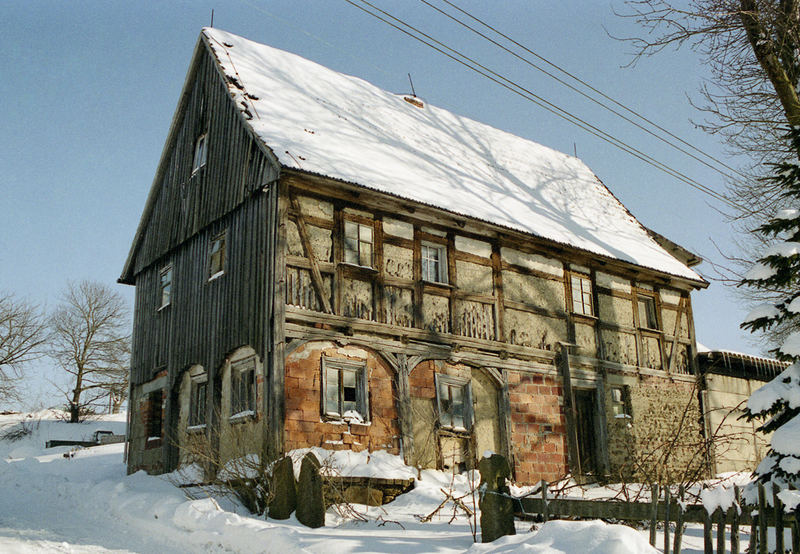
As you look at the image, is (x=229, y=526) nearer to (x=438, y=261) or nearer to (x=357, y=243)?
(x=357, y=243)

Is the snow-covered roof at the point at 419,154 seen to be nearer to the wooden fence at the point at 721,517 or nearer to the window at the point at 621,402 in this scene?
the window at the point at 621,402

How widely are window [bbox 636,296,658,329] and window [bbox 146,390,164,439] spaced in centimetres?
1162

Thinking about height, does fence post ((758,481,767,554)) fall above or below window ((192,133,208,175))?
below

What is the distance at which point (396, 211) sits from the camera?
14.1 m

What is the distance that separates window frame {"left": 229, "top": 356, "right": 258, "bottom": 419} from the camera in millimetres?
12438

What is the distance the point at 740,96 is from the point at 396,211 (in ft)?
21.0

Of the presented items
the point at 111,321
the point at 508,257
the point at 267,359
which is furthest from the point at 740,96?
the point at 111,321

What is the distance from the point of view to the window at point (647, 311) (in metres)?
18.4

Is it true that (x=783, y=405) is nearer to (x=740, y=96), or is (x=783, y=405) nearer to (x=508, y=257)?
(x=740, y=96)

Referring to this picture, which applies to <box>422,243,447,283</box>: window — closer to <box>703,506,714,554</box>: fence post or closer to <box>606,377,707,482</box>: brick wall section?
<box>606,377,707,482</box>: brick wall section

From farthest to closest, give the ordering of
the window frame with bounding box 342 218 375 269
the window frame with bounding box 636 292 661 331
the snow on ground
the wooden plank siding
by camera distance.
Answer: the window frame with bounding box 636 292 661 331
the window frame with bounding box 342 218 375 269
the wooden plank siding
the snow on ground

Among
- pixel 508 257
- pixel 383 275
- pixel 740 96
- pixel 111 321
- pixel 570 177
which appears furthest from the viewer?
pixel 111 321

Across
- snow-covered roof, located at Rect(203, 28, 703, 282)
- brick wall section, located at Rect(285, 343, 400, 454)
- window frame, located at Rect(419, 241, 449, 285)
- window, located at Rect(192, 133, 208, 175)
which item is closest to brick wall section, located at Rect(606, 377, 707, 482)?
snow-covered roof, located at Rect(203, 28, 703, 282)

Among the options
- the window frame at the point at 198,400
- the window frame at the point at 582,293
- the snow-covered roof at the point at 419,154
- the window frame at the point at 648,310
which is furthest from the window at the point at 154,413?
the window frame at the point at 648,310
